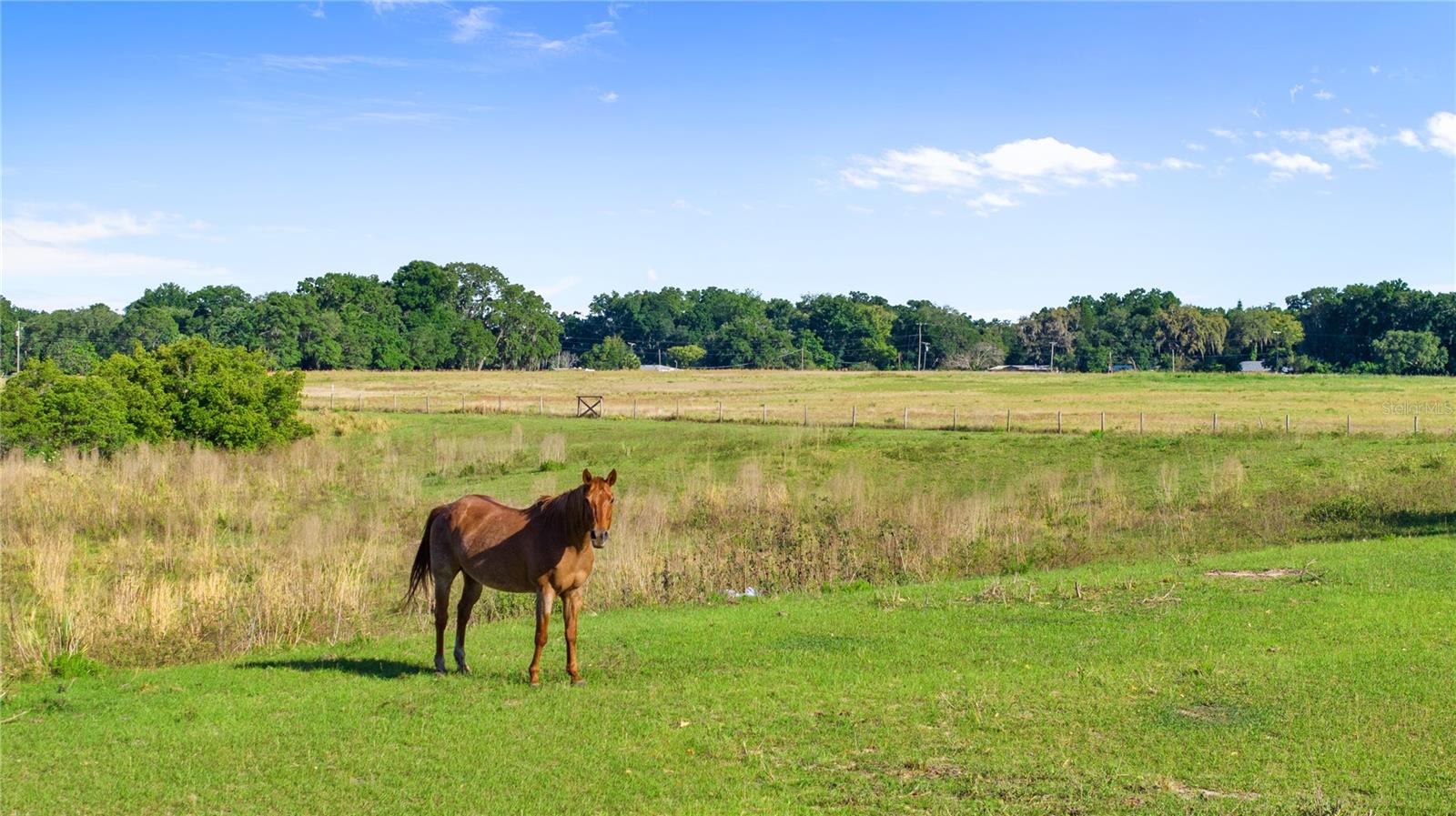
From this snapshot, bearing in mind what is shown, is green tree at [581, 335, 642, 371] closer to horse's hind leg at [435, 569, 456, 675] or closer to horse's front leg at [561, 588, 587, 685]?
horse's hind leg at [435, 569, 456, 675]

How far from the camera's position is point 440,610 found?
12.2 meters

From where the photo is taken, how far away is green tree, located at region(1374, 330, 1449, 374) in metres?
128

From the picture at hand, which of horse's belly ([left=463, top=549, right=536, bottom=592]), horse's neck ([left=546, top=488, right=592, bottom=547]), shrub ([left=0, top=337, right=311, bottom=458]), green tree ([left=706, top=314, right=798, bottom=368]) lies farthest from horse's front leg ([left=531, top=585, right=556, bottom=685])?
green tree ([left=706, top=314, right=798, bottom=368])

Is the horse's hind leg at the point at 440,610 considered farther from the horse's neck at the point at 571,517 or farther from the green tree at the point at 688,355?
the green tree at the point at 688,355

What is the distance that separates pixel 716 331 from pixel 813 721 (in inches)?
7058

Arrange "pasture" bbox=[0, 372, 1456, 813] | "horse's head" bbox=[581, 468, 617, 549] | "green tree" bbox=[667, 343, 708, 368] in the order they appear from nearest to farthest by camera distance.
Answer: "pasture" bbox=[0, 372, 1456, 813] → "horse's head" bbox=[581, 468, 617, 549] → "green tree" bbox=[667, 343, 708, 368]

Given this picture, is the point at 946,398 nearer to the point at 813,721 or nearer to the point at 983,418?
the point at 983,418

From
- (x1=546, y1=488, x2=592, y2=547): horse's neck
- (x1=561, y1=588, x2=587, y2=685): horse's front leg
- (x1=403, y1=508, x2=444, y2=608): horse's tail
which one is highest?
(x1=546, y1=488, x2=592, y2=547): horse's neck

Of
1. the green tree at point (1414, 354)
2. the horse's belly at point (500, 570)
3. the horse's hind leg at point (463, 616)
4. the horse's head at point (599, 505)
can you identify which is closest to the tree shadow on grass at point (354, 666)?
→ the horse's hind leg at point (463, 616)

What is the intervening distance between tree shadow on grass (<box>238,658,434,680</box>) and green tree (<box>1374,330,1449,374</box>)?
14195cm

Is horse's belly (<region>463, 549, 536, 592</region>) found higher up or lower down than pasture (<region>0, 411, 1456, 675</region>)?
higher up

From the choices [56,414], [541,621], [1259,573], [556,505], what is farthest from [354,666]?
[56,414]

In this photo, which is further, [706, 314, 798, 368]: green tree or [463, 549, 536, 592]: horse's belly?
[706, 314, 798, 368]: green tree

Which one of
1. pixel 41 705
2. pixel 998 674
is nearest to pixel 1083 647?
pixel 998 674
